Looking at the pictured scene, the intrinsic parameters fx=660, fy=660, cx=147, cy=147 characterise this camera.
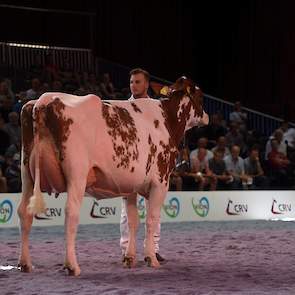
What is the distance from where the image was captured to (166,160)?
6602mm

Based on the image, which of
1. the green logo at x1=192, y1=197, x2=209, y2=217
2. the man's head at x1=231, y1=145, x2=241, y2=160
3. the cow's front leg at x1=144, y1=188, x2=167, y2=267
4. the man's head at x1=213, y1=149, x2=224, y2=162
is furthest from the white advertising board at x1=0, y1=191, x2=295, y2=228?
the cow's front leg at x1=144, y1=188, x2=167, y2=267

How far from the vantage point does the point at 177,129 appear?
6.91 meters

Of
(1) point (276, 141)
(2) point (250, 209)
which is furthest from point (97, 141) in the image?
(1) point (276, 141)

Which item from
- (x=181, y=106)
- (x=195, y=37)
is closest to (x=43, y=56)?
(x=195, y=37)

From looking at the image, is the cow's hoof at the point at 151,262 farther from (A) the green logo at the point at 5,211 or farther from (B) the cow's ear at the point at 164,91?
(A) the green logo at the point at 5,211

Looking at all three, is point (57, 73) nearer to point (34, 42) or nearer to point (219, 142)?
point (34, 42)

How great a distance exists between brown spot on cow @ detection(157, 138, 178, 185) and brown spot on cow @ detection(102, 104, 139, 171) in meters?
0.36

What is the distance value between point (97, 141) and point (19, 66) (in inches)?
515

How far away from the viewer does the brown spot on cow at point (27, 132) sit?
591 cm

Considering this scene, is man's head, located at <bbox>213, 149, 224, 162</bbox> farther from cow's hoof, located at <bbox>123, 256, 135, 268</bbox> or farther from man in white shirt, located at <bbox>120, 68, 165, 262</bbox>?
cow's hoof, located at <bbox>123, 256, 135, 268</bbox>

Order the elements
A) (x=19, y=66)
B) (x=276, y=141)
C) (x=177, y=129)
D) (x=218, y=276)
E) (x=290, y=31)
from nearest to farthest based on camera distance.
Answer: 1. (x=218, y=276)
2. (x=177, y=129)
3. (x=276, y=141)
4. (x=19, y=66)
5. (x=290, y=31)

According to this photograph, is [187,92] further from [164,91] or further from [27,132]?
[27,132]

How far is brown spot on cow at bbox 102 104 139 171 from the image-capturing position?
240 inches

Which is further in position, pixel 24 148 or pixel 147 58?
pixel 147 58
